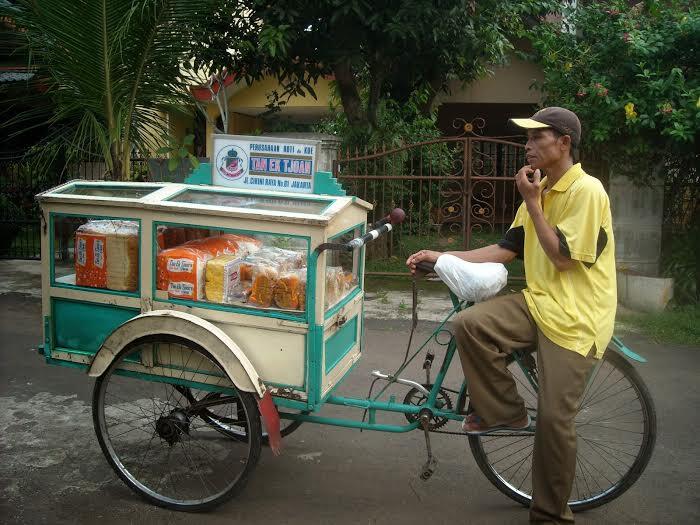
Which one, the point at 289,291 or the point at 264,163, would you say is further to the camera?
the point at 264,163

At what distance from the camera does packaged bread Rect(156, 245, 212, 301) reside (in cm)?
327

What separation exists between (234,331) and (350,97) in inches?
265

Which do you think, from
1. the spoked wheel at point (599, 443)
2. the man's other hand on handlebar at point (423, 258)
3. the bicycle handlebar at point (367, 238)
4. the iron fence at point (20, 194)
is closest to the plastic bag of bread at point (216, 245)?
the bicycle handlebar at point (367, 238)

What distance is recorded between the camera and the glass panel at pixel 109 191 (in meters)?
3.62

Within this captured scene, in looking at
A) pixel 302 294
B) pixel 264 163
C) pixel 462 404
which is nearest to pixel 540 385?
pixel 462 404

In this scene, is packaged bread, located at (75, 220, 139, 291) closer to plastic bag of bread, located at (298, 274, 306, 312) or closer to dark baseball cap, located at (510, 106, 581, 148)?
plastic bag of bread, located at (298, 274, 306, 312)

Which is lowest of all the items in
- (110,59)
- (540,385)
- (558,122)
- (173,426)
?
(173,426)

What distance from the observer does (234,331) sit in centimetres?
322

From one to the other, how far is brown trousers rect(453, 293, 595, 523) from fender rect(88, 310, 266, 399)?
91 cm

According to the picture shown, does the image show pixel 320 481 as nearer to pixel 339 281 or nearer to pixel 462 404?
pixel 462 404

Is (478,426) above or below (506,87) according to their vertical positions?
below

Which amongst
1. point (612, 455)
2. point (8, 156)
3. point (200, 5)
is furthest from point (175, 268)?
point (8, 156)

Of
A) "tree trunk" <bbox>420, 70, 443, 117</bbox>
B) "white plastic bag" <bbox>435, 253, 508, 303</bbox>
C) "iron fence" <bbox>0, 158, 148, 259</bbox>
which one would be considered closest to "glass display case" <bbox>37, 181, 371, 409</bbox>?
"white plastic bag" <bbox>435, 253, 508, 303</bbox>

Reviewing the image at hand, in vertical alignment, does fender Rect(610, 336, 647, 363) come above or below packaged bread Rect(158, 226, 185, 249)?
below
